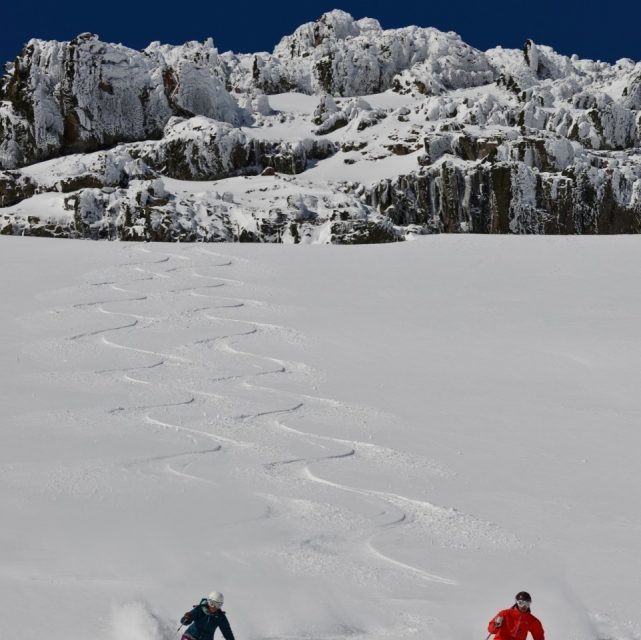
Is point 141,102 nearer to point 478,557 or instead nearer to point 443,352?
point 443,352

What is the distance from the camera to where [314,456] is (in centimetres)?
851

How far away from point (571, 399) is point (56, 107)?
186 ft

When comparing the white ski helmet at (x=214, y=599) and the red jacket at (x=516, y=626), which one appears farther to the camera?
the red jacket at (x=516, y=626)

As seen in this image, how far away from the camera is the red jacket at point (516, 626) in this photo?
526 cm

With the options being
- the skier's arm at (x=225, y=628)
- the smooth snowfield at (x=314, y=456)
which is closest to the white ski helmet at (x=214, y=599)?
the skier's arm at (x=225, y=628)

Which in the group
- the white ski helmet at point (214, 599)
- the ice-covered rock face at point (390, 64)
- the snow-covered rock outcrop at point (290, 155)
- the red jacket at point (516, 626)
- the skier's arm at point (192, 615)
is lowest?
the red jacket at point (516, 626)

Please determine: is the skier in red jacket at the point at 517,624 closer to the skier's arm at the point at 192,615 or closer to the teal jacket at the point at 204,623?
the teal jacket at the point at 204,623

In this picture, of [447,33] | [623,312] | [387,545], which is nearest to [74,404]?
Answer: [387,545]

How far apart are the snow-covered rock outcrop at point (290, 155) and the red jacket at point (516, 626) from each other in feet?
83.0

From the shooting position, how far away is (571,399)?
1078cm

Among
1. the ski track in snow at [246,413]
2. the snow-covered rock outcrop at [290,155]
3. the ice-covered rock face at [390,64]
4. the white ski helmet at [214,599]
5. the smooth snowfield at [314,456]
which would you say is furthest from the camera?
the ice-covered rock face at [390,64]

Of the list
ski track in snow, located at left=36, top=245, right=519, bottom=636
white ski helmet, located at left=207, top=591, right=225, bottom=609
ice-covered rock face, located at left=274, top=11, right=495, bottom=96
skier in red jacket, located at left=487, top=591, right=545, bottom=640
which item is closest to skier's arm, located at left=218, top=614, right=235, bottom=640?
white ski helmet, located at left=207, top=591, right=225, bottom=609

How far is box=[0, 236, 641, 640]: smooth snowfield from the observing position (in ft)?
19.0

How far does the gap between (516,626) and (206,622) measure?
6.88 ft
